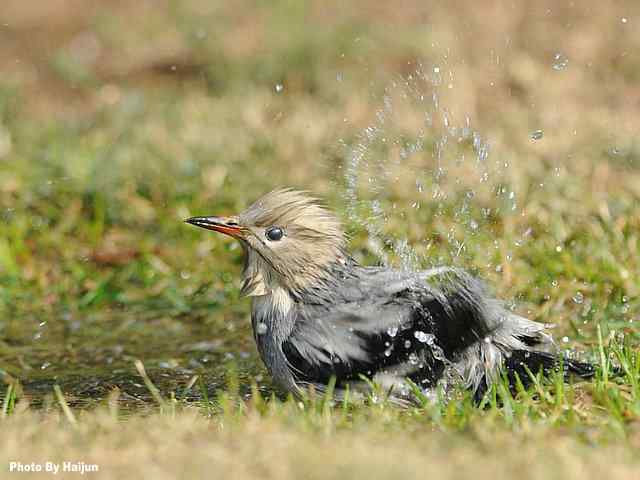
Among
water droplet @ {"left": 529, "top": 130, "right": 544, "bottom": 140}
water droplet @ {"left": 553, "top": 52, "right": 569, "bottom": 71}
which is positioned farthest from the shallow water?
water droplet @ {"left": 553, "top": 52, "right": 569, "bottom": 71}

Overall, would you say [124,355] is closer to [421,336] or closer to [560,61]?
[421,336]

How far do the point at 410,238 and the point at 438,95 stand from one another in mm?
2226

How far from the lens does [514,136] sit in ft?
22.7

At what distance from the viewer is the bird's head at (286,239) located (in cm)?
443

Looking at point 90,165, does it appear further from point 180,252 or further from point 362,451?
point 362,451

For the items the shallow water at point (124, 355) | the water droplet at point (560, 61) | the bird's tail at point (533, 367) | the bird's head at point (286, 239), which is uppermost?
the water droplet at point (560, 61)

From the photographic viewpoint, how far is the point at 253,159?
6.95m

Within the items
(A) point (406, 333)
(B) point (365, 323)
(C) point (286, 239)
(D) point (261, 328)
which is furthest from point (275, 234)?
(A) point (406, 333)

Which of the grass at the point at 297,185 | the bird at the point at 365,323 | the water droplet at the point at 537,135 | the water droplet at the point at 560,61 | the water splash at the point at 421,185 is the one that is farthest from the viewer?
the water droplet at the point at 560,61

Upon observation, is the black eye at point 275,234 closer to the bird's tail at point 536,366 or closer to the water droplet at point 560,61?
the bird's tail at point 536,366

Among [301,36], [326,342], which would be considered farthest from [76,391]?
[301,36]

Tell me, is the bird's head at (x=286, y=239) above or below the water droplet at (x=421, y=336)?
above

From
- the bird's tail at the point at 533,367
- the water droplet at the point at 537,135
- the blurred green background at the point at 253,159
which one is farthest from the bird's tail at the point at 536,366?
the water droplet at the point at 537,135

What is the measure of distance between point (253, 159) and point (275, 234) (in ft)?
8.25
